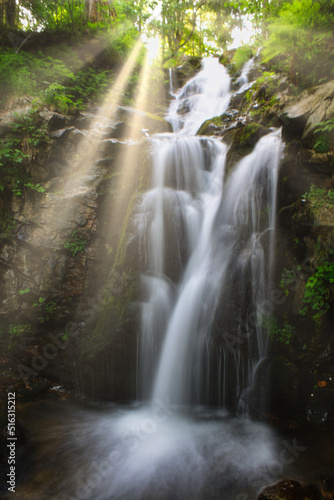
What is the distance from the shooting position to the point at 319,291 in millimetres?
4250

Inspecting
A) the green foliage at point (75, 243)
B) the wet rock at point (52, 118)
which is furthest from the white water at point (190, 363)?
the wet rock at point (52, 118)

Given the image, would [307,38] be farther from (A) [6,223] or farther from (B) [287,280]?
(A) [6,223]

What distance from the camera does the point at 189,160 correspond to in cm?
758

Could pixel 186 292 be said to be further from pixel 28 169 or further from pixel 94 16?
pixel 94 16

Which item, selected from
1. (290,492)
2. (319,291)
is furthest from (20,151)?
(290,492)

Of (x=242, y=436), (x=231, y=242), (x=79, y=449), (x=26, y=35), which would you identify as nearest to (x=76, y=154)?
(x=231, y=242)

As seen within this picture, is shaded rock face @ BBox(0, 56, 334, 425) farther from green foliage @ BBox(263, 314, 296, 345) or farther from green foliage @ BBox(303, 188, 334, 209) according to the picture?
green foliage @ BBox(303, 188, 334, 209)

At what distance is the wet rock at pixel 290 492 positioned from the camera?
2.89 m

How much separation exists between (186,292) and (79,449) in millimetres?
3129

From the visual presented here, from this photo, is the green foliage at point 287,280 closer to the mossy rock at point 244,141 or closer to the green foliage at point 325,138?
the green foliage at point 325,138

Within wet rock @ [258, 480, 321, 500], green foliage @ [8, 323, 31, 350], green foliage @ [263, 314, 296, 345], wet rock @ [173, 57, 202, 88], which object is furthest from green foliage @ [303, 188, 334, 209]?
wet rock @ [173, 57, 202, 88]
